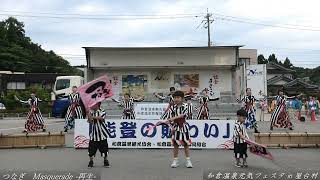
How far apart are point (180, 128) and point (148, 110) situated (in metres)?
8.80

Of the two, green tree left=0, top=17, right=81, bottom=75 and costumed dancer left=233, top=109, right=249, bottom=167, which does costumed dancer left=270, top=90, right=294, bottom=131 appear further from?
green tree left=0, top=17, right=81, bottom=75

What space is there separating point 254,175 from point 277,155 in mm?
3902

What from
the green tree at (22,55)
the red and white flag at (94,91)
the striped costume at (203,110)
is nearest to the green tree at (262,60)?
the green tree at (22,55)

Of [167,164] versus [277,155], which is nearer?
[167,164]

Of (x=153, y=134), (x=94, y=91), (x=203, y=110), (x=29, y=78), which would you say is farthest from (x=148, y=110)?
(x=29, y=78)

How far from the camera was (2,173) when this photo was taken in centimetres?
888

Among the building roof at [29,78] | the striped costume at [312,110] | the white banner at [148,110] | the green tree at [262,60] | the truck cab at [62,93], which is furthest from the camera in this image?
the green tree at [262,60]

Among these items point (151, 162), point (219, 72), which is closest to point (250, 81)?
point (219, 72)

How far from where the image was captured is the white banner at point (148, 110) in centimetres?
1961

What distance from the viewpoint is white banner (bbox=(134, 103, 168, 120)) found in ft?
64.3

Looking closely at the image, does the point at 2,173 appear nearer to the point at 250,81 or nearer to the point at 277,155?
the point at 277,155

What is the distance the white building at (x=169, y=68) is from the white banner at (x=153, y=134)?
6858 millimetres

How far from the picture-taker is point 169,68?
21.7 metres

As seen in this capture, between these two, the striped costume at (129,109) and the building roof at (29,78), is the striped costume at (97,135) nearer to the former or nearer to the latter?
the striped costume at (129,109)
